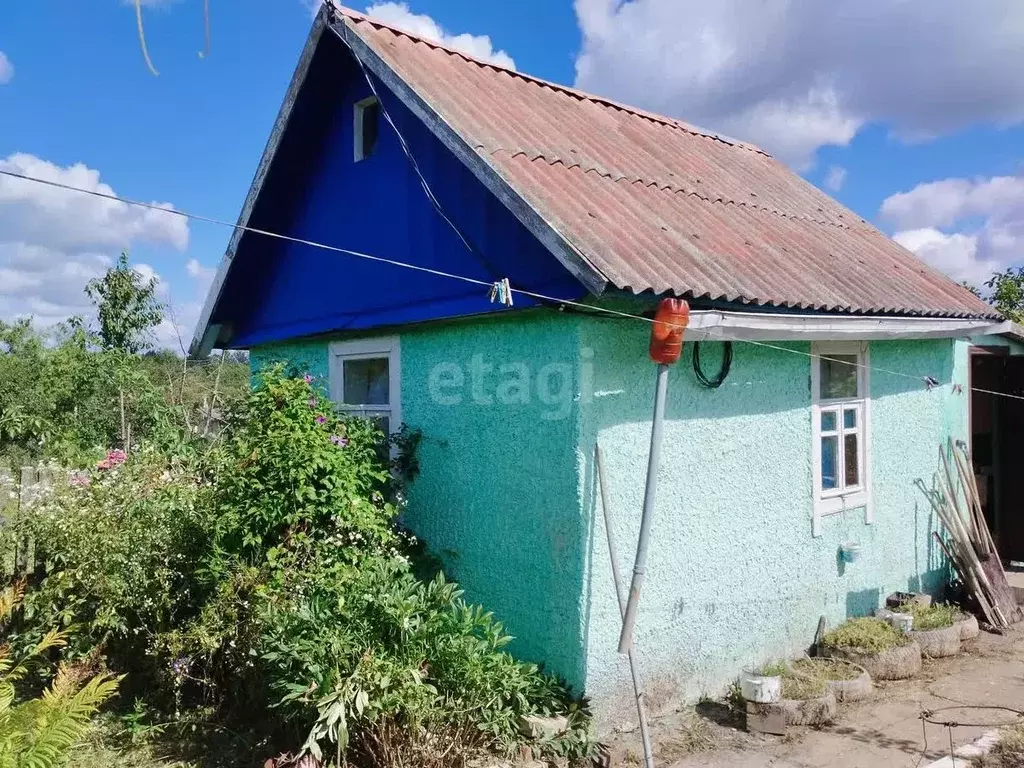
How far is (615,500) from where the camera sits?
15.5ft

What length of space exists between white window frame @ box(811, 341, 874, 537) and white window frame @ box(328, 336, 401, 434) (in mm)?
3306

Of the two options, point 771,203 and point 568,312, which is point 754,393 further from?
point 771,203

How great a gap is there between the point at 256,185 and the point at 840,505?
579 centimetres

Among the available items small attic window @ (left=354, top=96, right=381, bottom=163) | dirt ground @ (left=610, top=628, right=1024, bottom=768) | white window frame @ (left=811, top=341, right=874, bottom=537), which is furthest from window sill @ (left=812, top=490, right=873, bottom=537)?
small attic window @ (left=354, top=96, right=381, bottom=163)

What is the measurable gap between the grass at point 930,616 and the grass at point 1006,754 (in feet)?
5.82

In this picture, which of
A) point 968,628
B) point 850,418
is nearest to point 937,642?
point 968,628

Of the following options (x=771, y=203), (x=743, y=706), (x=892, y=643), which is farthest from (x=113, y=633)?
(x=771, y=203)

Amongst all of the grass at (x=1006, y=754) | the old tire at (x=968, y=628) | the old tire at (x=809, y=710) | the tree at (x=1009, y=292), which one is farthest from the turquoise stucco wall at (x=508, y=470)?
the tree at (x=1009, y=292)

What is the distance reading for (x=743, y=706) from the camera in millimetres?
5102

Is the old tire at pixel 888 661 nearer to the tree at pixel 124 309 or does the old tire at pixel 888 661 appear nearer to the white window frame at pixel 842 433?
the white window frame at pixel 842 433

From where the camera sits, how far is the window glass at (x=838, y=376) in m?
6.44

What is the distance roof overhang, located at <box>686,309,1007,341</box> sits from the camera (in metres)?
4.61

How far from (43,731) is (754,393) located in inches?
183

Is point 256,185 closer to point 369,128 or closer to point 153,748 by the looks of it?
point 369,128
